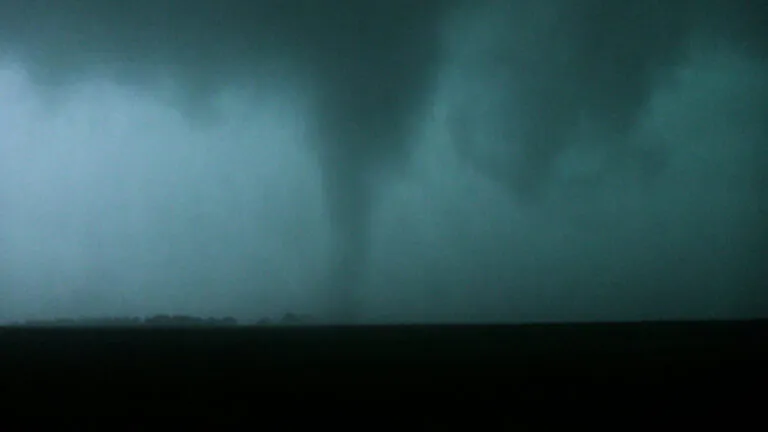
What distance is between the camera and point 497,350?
15.6 metres

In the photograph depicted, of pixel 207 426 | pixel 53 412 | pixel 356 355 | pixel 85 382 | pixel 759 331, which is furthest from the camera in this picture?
pixel 759 331

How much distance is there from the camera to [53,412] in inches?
345

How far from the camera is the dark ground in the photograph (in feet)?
32.1

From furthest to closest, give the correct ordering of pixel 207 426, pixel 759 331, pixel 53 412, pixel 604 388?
pixel 759 331 → pixel 604 388 → pixel 53 412 → pixel 207 426

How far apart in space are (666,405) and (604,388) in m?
1.40

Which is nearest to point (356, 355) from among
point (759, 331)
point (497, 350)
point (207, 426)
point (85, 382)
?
point (497, 350)

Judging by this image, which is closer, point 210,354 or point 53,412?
point 53,412

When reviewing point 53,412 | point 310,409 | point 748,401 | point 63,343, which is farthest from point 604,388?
point 63,343

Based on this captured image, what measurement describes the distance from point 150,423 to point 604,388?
653 centimetres

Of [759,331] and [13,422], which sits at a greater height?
[759,331]

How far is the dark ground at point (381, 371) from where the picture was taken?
32.1 ft

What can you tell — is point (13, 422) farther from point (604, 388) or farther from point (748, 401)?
point (748, 401)

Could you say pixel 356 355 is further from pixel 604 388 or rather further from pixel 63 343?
pixel 63 343

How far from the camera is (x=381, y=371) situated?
1220 cm
